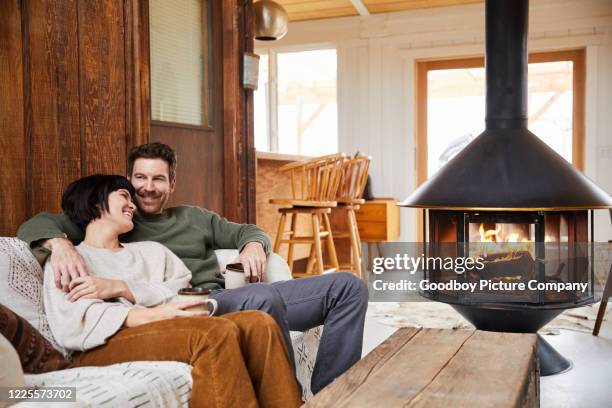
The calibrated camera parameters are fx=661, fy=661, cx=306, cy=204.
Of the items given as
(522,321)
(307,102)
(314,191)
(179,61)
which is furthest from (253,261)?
(307,102)

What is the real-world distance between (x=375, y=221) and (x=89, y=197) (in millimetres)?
3998

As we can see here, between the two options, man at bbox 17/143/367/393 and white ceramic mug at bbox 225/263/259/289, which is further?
white ceramic mug at bbox 225/263/259/289

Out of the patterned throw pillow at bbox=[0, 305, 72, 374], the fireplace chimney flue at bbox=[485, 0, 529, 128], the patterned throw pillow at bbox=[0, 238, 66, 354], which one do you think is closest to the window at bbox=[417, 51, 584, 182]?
the fireplace chimney flue at bbox=[485, 0, 529, 128]

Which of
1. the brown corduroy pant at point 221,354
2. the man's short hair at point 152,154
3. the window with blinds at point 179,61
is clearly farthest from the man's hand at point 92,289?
the window with blinds at point 179,61

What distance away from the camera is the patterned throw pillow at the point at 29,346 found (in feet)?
4.96

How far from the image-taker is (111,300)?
179 cm

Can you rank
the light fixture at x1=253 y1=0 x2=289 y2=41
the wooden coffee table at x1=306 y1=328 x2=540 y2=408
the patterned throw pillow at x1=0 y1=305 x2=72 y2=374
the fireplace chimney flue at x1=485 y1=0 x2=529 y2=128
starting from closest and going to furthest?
the wooden coffee table at x1=306 y1=328 x2=540 y2=408, the patterned throw pillow at x1=0 y1=305 x2=72 y2=374, the fireplace chimney flue at x1=485 y1=0 x2=529 y2=128, the light fixture at x1=253 y1=0 x2=289 y2=41

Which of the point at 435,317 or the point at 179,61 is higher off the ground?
the point at 179,61

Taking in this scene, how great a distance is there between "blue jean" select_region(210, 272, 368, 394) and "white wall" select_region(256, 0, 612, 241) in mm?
4147

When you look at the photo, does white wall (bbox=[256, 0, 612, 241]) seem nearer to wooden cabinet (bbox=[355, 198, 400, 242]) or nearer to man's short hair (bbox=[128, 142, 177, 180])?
wooden cabinet (bbox=[355, 198, 400, 242])

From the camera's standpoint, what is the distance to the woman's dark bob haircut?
1970 mm

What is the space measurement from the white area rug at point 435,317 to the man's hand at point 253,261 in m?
1.59

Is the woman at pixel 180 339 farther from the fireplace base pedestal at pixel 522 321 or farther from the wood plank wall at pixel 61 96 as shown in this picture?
the fireplace base pedestal at pixel 522 321

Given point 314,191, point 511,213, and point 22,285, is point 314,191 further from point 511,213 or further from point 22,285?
point 22,285
